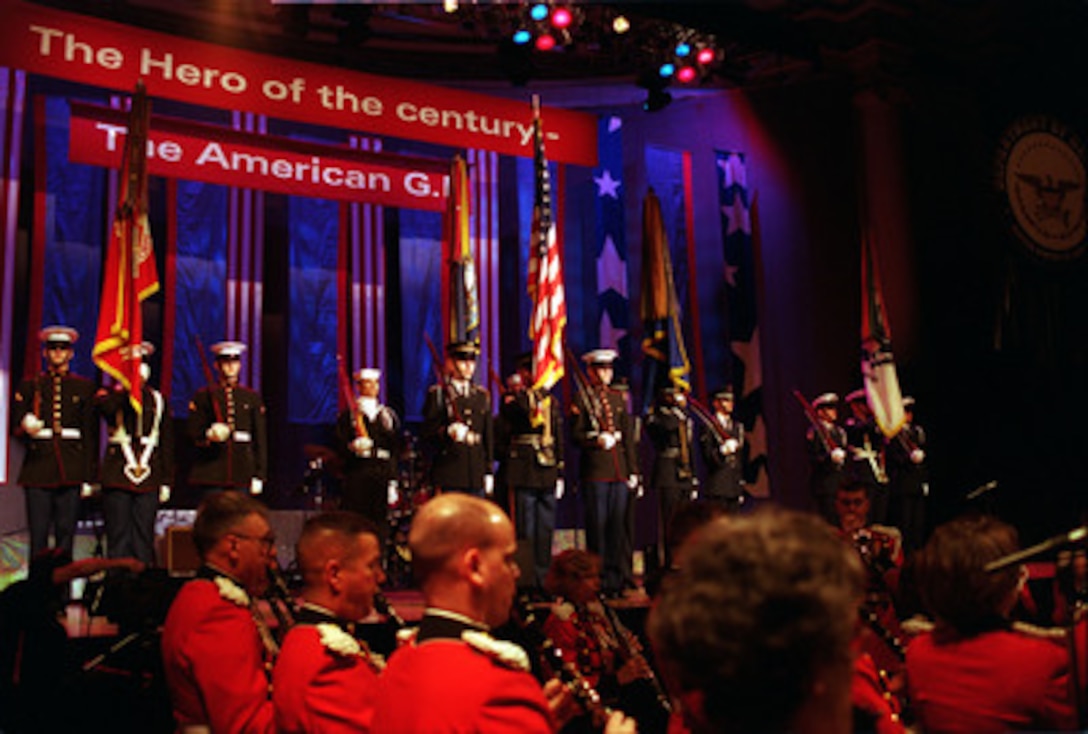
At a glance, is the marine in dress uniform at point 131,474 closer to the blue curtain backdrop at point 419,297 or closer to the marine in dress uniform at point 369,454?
the marine in dress uniform at point 369,454

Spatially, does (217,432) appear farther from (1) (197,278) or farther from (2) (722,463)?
(2) (722,463)

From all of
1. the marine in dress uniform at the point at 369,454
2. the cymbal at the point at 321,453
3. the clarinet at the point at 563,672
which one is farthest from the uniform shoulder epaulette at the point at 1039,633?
the cymbal at the point at 321,453

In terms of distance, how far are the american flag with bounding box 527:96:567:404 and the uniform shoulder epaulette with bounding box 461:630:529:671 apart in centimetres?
634

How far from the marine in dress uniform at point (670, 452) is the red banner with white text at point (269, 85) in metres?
2.39

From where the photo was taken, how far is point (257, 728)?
3586 mm

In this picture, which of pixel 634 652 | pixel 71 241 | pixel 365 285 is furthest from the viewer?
pixel 365 285

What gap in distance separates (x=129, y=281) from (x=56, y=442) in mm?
1189

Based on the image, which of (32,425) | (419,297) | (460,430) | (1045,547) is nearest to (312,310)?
(419,297)

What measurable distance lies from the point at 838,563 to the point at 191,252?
1024cm

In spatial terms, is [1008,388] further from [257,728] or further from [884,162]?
[257,728]

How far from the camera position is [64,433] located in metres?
7.79

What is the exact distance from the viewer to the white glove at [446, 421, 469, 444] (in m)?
8.48

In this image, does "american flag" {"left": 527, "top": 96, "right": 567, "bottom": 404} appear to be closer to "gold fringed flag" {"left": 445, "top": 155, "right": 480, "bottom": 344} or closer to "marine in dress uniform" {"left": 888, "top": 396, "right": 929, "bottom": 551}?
"gold fringed flag" {"left": 445, "top": 155, "right": 480, "bottom": 344}

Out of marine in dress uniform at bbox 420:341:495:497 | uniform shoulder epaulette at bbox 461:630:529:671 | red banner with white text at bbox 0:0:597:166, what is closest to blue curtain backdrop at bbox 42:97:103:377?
red banner with white text at bbox 0:0:597:166
